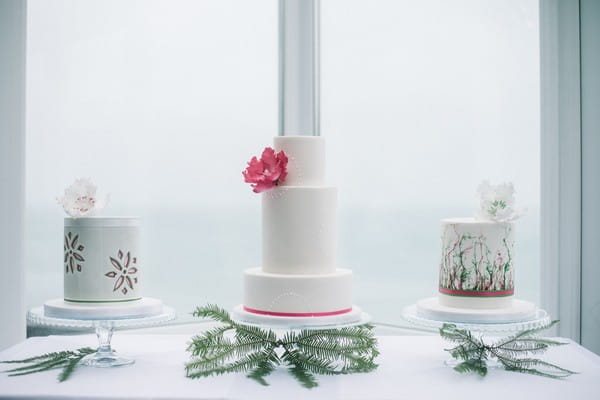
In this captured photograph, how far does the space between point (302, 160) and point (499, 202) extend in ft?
1.53

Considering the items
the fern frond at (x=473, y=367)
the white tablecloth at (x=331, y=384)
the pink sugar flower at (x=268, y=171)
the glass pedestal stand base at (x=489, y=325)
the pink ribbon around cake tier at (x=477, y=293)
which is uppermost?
the pink sugar flower at (x=268, y=171)

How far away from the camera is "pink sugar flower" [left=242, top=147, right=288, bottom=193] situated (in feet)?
5.00

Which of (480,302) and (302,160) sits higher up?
(302,160)

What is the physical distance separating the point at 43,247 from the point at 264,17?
117 centimetres

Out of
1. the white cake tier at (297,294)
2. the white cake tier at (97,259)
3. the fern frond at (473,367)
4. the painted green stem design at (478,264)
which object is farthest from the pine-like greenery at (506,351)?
the white cake tier at (97,259)

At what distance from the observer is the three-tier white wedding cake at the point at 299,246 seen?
4.84 ft

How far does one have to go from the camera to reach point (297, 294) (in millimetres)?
1470

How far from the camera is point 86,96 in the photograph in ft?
7.93

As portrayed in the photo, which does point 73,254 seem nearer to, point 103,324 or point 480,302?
point 103,324

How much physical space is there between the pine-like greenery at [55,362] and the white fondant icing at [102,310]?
0.35ft

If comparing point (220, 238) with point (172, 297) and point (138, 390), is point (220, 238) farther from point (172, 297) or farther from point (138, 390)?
point (138, 390)

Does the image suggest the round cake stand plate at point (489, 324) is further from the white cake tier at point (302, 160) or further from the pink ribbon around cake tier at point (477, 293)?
the white cake tier at point (302, 160)

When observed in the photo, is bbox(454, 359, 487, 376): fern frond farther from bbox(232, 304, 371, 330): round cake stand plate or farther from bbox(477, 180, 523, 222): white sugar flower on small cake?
bbox(477, 180, 523, 222): white sugar flower on small cake

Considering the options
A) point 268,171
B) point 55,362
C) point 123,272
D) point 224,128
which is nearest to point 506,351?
point 268,171
